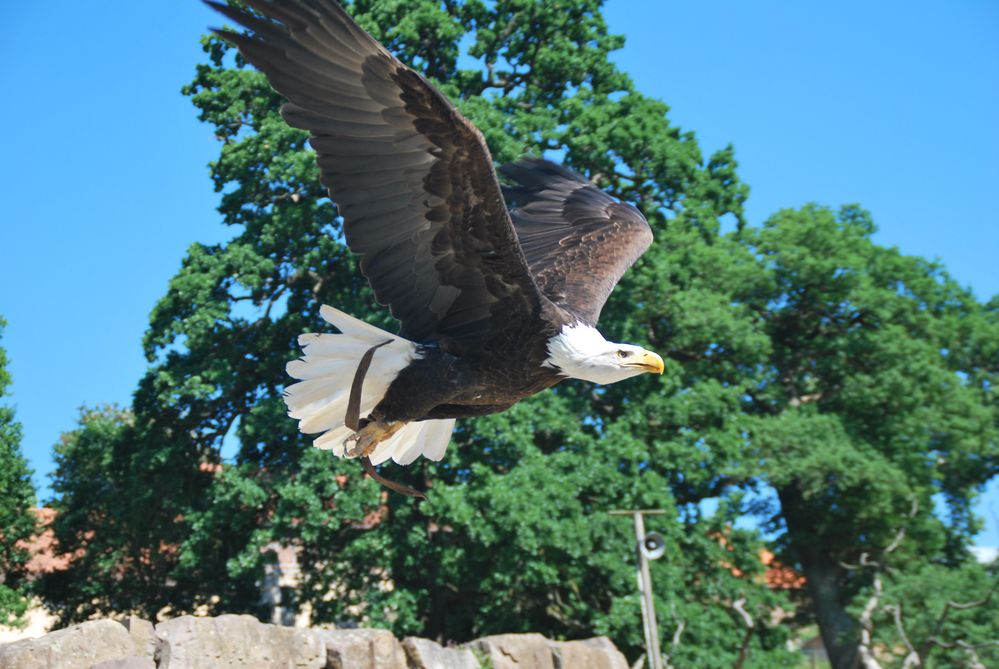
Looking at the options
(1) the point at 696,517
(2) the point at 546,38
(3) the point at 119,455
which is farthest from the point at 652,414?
(3) the point at 119,455

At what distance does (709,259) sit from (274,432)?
6.19m

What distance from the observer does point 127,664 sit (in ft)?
18.6

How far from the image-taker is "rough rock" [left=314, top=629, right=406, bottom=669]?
276 inches

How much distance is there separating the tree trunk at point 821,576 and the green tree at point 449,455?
2.08 metres

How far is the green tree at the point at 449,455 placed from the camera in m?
10.5

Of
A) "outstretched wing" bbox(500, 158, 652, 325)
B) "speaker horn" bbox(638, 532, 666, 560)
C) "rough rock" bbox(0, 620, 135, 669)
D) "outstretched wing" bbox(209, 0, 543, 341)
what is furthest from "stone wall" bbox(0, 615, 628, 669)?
"outstretched wing" bbox(500, 158, 652, 325)

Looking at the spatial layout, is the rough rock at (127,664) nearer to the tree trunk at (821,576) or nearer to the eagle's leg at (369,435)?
the eagle's leg at (369,435)

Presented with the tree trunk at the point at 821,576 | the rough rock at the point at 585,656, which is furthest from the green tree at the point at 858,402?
the rough rock at the point at 585,656

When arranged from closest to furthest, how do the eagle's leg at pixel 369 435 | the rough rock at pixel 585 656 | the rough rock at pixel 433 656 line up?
the eagle's leg at pixel 369 435, the rough rock at pixel 433 656, the rough rock at pixel 585 656

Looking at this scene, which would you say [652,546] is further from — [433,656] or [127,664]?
[127,664]

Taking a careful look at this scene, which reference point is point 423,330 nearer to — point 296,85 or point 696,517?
point 296,85

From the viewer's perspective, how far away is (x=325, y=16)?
3689 mm

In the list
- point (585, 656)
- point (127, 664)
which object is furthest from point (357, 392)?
point (585, 656)

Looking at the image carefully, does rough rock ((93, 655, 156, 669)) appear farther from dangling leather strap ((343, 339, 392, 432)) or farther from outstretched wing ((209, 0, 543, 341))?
outstretched wing ((209, 0, 543, 341))
